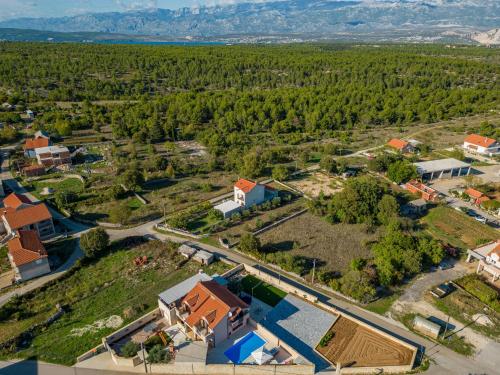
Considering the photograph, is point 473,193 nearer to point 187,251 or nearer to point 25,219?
point 187,251

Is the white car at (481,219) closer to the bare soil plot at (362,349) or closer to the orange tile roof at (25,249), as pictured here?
the bare soil plot at (362,349)

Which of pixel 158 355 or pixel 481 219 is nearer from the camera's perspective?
pixel 158 355

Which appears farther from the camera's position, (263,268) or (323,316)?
(263,268)

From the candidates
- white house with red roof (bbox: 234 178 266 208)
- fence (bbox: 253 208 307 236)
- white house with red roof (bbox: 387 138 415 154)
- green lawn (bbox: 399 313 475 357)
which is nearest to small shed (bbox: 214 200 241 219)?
white house with red roof (bbox: 234 178 266 208)

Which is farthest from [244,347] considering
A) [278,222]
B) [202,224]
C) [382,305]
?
[202,224]

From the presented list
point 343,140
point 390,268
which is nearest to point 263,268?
Answer: point 390,268

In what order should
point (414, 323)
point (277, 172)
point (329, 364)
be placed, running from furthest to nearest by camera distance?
point (277, 172)
point (414, 323)
point (329, 364)

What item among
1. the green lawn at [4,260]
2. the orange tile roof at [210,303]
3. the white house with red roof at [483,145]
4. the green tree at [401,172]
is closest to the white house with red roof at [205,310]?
the orange tile roof at [210,303]

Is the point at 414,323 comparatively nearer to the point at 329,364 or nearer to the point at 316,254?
the point at 329,364
